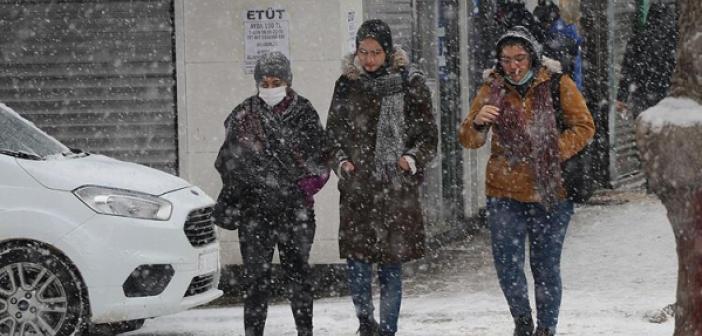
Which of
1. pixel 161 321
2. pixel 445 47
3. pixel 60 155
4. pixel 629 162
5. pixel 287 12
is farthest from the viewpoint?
pixel 629 162

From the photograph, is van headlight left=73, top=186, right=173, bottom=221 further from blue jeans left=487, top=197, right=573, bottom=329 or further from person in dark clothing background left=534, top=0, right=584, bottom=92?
person in dark clothing background left=534, top=0, right=584, bottom=92

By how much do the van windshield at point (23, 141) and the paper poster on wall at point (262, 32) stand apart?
2.43m

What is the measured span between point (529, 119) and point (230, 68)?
13.3ft

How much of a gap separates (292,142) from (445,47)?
6.10m

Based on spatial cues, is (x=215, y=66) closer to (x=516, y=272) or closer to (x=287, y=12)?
(x=287, y=12)

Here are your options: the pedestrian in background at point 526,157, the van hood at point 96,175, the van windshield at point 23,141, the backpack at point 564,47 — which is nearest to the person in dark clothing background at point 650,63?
the backpack at point 564,47

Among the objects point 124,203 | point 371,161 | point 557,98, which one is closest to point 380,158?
point 371,161

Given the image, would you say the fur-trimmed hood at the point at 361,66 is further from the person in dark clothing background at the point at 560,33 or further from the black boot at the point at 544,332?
the person in dark clothing background at the point at 560,33

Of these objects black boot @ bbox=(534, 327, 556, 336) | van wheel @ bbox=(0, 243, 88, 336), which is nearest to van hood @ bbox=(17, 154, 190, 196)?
van wheel @ bbox=(0, 243, 88, 336)

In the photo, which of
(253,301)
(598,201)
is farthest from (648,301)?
(598,201)

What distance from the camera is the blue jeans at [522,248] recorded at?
6.91 metres

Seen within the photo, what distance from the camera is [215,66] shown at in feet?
33.9

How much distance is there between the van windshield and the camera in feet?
25.2

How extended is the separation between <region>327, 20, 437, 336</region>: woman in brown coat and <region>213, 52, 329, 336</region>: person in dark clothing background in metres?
0.19
